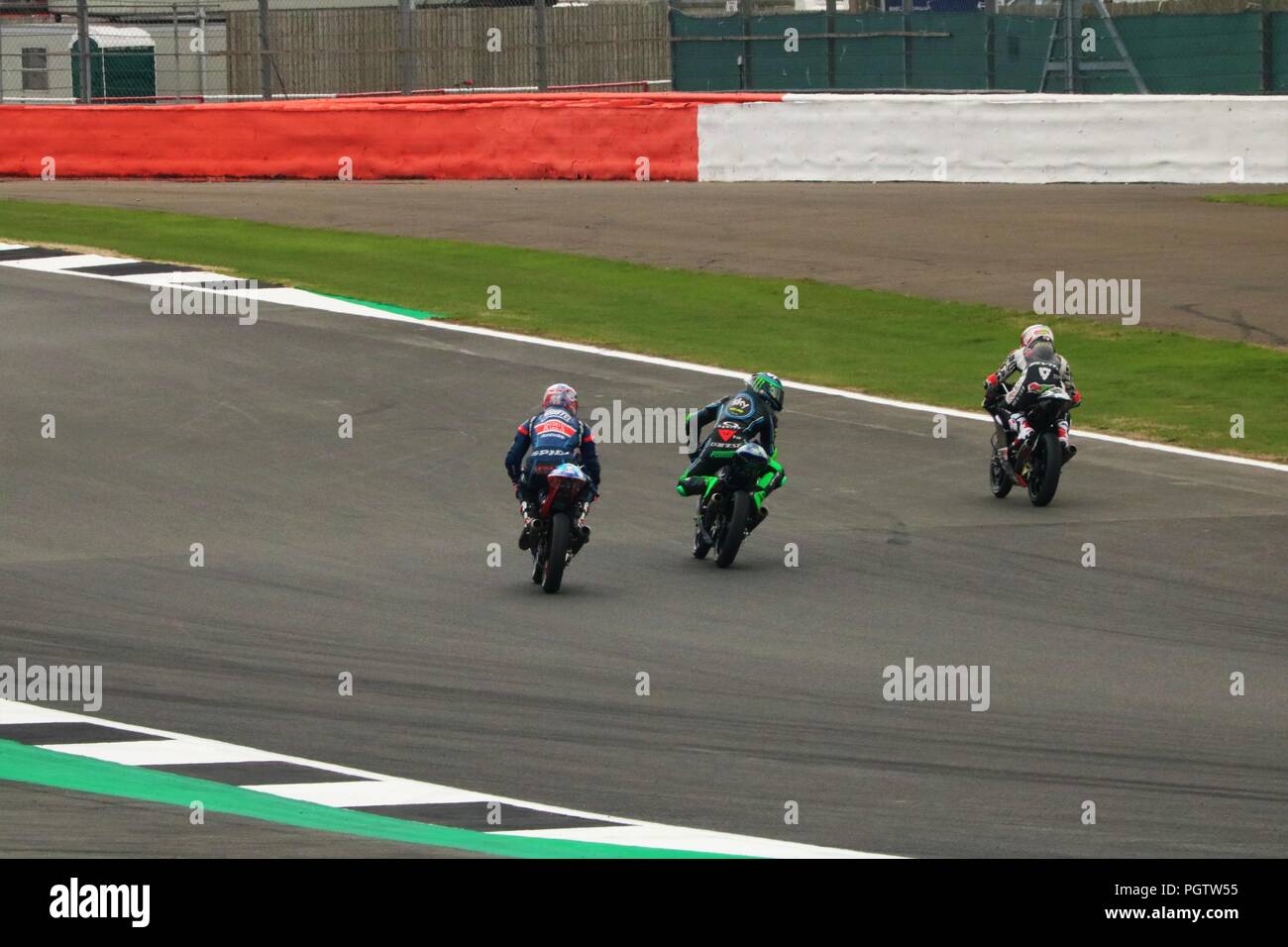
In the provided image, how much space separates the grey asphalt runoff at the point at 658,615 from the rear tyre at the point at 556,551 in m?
0.11

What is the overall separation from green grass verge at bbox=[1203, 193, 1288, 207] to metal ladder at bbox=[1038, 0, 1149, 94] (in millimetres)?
3057

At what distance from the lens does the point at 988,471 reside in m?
15.5

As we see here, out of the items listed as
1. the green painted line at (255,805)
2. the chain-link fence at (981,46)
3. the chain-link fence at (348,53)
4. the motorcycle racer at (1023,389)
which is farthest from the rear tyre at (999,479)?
the chain-link fence at (348,53)

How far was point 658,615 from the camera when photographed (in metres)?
11.6

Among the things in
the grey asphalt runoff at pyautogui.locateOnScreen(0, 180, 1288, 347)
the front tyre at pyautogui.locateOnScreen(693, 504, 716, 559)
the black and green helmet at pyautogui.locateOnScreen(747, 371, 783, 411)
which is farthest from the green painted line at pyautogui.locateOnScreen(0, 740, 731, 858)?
the grey asphalt runoff at pyautogui.locateOnScreen(0, 180, 1288, 347)

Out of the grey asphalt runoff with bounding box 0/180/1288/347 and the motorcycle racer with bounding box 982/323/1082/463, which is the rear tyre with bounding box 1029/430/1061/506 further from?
the grey asphalt runoff with bounding box 0/180/1288/347

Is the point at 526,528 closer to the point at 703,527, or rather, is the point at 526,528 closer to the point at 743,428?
the point at 703,527

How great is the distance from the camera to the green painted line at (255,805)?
25.1 feet

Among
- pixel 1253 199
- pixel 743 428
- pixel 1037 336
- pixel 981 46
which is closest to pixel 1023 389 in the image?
pixel 1037 336

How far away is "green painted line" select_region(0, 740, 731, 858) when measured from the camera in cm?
764

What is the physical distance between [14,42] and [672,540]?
86.8 ft

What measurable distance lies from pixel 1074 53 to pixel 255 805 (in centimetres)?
2477

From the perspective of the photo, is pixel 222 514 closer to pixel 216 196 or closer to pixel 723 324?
pixel 723 324
